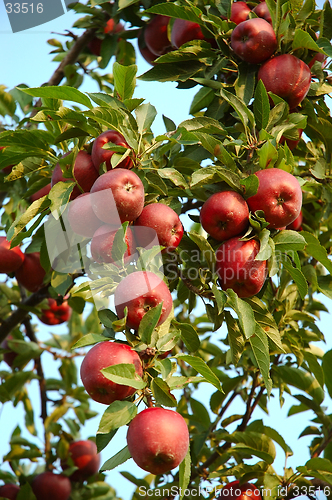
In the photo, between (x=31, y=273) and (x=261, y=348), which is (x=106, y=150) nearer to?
(x=261, y=348)

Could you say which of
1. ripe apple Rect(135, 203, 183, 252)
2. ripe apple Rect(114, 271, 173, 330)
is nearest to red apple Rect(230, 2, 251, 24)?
ripe apple Rect(135, 203, 183, 252)

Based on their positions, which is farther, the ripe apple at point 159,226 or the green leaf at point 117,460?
the ripe apple at point 159,226

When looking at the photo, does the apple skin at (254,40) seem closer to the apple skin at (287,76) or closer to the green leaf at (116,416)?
Result: the apple skin at (287,76)

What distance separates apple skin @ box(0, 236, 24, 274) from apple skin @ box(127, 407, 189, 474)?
1.48 m

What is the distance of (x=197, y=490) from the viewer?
2000 millimetres

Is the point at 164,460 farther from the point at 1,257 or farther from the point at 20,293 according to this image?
the point at 20,293

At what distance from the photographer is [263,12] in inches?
72.5

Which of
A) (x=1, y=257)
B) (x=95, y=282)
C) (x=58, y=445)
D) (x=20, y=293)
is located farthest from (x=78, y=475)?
(x=95, y=282)

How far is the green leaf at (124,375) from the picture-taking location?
105cm

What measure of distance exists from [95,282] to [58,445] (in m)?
1.90

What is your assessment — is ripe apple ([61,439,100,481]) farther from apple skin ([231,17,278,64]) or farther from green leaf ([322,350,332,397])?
apple skin ([231,17,278,64])

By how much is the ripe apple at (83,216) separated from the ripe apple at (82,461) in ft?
6.29

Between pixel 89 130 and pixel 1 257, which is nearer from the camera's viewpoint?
pixel 89 130

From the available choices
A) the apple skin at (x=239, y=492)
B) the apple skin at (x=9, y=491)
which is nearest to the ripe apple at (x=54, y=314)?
the apple skin at (x=9, y=491)
